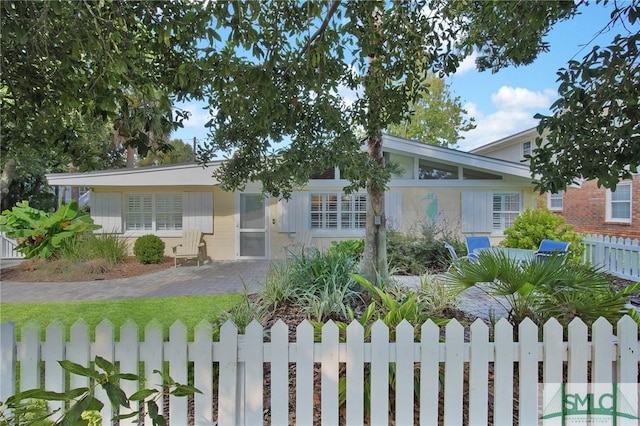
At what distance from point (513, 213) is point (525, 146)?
7958mm

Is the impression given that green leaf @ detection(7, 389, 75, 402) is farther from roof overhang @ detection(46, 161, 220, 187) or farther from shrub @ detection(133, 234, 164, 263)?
shrub @ detection(133, 234, 164, 263)

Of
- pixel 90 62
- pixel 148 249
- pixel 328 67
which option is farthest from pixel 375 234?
pixel 148 249

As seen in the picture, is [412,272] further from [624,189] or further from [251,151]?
[624,189]

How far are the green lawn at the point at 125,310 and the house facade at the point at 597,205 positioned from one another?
33.6ft

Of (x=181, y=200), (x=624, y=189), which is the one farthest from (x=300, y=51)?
(x=624, y=189)

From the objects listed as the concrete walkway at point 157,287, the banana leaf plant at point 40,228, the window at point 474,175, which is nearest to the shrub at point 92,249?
the banana leaf plant at point 40,228

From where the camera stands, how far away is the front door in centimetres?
1166

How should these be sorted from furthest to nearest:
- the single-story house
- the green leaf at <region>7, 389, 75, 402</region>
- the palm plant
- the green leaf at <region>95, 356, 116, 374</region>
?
1. the single-story house
2. the palm plant
3. the green leaf at <region>95, 356, 116, 374</region>
4. the green leaf at <region>7, 389, 75, 402</region>

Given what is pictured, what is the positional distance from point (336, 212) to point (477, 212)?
4504 mm

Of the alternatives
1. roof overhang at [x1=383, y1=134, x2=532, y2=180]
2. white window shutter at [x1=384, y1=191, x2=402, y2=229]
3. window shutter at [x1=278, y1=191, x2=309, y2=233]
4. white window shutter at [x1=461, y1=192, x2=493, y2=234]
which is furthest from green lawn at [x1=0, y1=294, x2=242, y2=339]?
white window shutter at [x1=461, y1=192, x2=493, y2=234]

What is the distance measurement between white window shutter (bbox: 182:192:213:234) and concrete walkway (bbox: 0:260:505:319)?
2357 millimetres

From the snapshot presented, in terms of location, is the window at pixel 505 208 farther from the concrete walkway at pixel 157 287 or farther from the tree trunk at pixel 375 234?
the tree trunk at pixel 375 234

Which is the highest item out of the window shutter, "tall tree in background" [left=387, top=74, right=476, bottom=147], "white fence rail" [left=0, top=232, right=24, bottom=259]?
"tall tree in background" [left=387, top=74, right=476, bottom=147]

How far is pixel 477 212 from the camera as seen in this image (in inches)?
440
